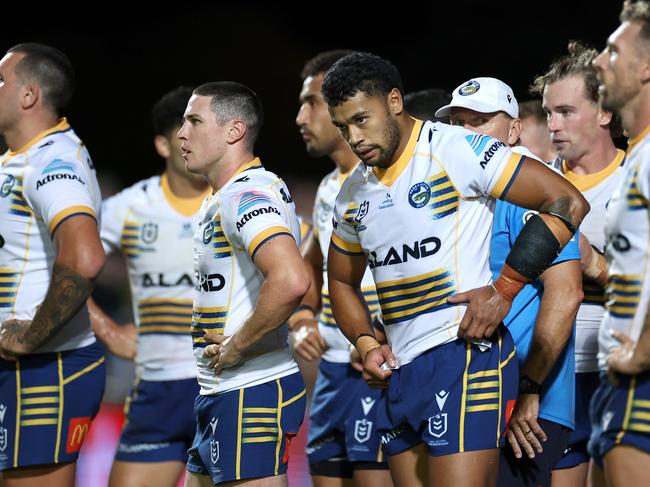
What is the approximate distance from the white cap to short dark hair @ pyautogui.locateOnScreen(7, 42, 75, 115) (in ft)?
5.91

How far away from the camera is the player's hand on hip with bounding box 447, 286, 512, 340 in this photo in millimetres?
3500

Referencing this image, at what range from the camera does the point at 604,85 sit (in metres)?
3.17

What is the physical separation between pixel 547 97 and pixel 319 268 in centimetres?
167

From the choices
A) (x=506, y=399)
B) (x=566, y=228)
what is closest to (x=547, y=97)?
(x=566, y=228)

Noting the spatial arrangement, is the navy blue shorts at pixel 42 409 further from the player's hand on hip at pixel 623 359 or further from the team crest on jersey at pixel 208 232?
the player's hand on hip at pixel 623 359

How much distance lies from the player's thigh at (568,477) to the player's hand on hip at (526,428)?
1.92 ft

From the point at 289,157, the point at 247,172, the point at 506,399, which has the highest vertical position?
the point at 289,157

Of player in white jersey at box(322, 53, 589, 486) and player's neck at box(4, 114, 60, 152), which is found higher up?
player's neck at box(4, 114, 60, 152)

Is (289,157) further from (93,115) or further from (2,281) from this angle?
(2,281)

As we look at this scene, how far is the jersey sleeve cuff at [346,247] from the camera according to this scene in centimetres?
400

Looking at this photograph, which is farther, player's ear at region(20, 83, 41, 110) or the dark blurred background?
the dark blurred background

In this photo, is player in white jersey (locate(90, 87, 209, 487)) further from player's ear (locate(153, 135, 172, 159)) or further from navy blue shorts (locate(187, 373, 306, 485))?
navy blue shorts (locate(187, 373, 306, 485))

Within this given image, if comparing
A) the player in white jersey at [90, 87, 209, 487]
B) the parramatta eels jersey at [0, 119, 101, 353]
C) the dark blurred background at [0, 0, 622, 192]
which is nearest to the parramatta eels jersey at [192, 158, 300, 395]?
the parramatta eels jersey at [0, 119, 101, 353]

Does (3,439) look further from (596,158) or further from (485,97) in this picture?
(596,158)
